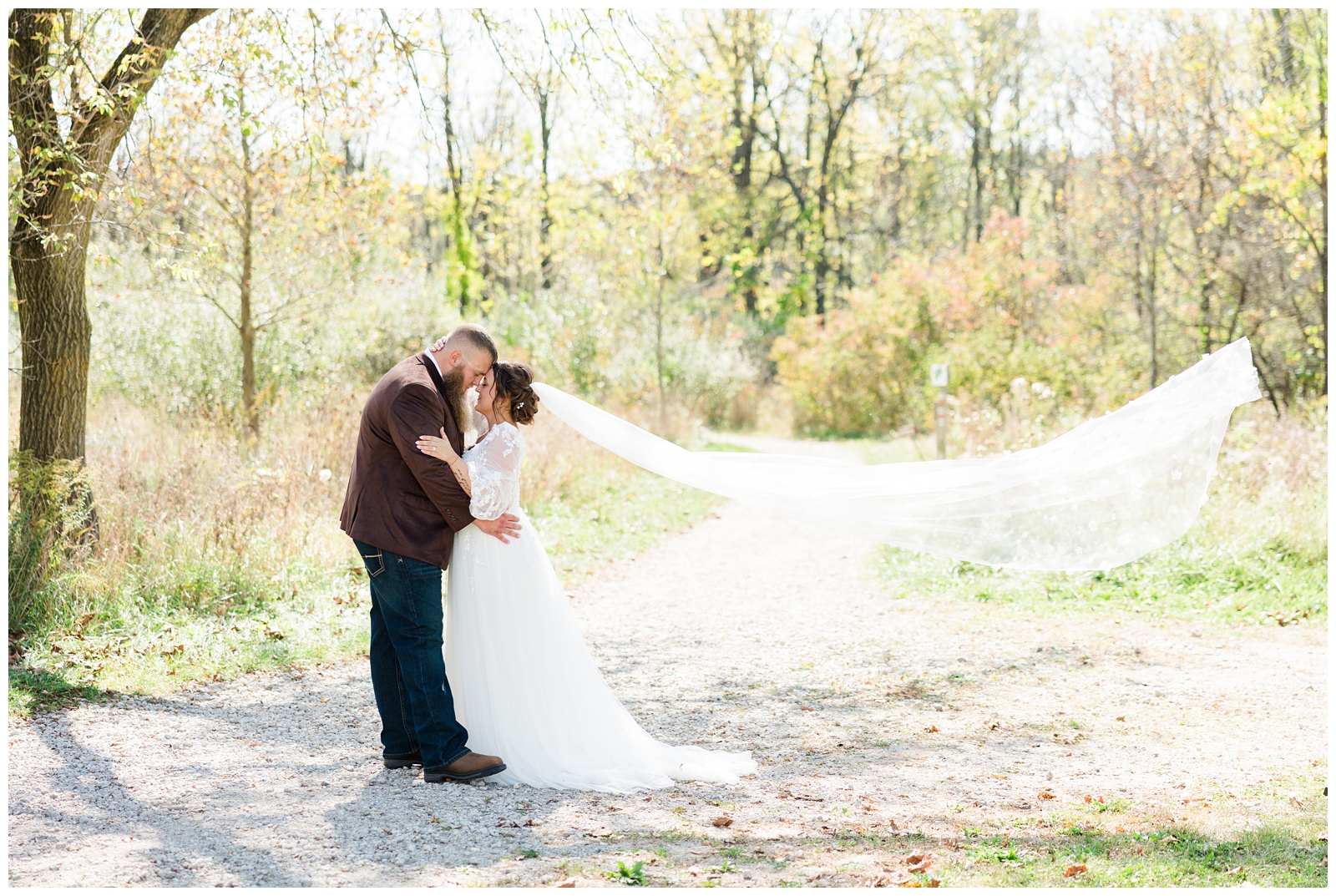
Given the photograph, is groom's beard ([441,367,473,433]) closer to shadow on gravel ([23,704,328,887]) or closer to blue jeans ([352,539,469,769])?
blue jeans ([352,539,469,769])

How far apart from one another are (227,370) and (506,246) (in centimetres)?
1525

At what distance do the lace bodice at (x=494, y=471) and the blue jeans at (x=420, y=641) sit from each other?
356mm

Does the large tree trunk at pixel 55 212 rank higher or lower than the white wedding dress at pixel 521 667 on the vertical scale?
higher

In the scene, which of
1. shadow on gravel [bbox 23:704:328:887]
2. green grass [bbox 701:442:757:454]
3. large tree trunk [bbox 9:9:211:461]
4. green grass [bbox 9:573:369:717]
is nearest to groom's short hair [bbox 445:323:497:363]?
shadow on gravel [bbox 23:704:328:887]

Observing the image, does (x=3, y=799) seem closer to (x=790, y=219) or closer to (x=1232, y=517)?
(x=1232, y=517)

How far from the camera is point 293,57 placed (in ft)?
26.7

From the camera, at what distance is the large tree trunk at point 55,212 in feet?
22.2

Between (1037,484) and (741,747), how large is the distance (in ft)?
6.80

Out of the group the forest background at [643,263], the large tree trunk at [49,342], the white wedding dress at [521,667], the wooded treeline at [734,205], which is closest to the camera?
the white wedding dress at [521,667]

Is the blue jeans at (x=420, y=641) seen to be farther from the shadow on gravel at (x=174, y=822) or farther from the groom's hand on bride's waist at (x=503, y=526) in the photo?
the shadow on gravel at (x=174, y=822)

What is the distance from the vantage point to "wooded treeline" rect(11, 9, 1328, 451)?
31.1ft

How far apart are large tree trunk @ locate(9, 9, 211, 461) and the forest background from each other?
0.77 ft

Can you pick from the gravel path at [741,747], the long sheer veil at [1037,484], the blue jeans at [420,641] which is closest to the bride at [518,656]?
the blue jeans at [420,641]

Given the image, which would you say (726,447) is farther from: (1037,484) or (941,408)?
(1037,484)
